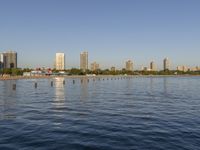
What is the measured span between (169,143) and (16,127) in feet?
44.0

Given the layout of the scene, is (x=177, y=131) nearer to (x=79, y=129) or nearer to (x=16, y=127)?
(x=79, y=129)

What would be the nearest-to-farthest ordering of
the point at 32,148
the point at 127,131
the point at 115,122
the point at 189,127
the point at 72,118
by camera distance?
the point at 32,148 → the point at 127,131 → the point at 189,127 → the point at 115,122 → the point at 72,118

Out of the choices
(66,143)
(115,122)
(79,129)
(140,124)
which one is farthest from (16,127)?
(140,124)

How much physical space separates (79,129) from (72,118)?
566cm

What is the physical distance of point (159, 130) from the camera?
74.0 ft

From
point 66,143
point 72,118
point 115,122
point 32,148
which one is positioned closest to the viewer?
point 32,148

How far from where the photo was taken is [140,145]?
17922 millimetres

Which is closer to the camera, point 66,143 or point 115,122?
point 66,143

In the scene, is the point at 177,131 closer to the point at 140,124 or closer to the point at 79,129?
the point at 140,124

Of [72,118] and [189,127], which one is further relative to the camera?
[72,118]

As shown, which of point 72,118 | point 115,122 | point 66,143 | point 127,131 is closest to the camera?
point 66,143

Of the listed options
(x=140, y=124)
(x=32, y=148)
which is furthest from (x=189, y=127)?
(x=32, y=148)

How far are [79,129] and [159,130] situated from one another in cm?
700

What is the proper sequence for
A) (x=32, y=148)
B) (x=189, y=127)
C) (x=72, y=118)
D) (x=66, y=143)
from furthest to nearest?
(x=72, y=118) → (x=189, y=127) → (x=66, y=143) → (x=32, y=148)
